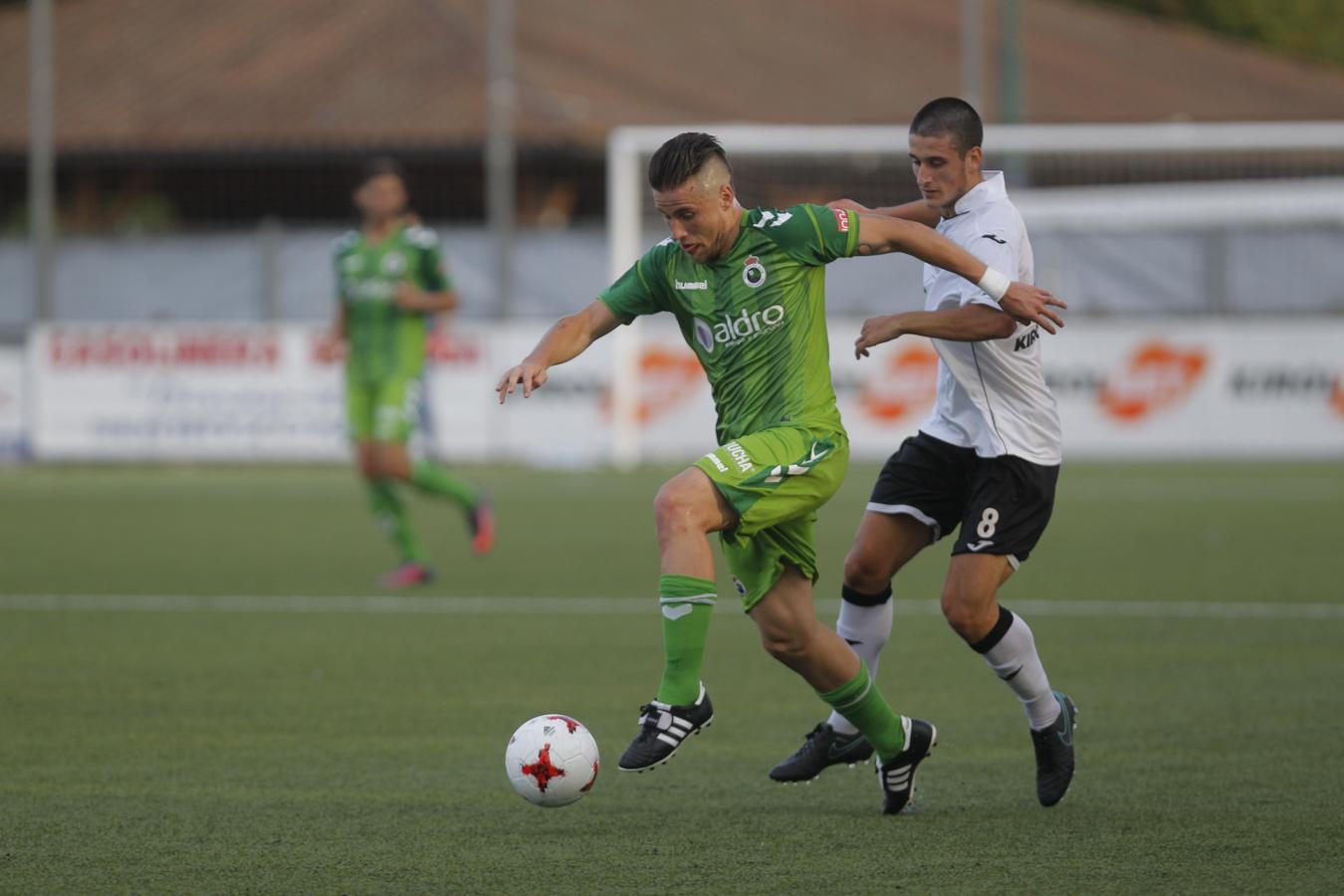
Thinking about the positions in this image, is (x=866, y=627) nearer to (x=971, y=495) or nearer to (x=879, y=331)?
(x=971, y=495)

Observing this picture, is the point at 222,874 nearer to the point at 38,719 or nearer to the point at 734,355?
the point at 734,355

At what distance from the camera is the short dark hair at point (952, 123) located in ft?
20.2

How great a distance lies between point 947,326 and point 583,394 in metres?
16.4

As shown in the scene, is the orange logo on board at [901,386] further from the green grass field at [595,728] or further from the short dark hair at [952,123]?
the short dark hair at [952,123]

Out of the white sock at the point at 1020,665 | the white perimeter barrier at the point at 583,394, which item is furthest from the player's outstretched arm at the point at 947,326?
the white perimeter barrier at the point at 583,394

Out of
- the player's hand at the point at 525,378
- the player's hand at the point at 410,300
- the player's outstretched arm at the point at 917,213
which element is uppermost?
the player's hand at the point at 410,300

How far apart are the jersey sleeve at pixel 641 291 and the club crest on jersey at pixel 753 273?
0.26 meters

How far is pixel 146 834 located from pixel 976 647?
2.43 meters

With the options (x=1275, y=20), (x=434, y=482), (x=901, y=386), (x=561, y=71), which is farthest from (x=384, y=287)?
(x=1275, y=20)

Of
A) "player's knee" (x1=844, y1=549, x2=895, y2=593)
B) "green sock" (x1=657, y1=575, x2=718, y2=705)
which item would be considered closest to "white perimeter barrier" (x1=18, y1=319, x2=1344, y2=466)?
"player's knee" (x1=844, y1=549, x2=895, y2=593)

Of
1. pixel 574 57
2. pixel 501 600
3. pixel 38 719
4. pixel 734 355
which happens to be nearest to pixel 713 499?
pixel 734 355

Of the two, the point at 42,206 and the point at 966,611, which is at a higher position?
the point at 42,206

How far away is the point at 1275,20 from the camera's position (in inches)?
1891

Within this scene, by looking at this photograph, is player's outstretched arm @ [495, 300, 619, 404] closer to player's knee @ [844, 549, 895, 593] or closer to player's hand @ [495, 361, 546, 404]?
player's hand @ [495, 361, 546, 404]
